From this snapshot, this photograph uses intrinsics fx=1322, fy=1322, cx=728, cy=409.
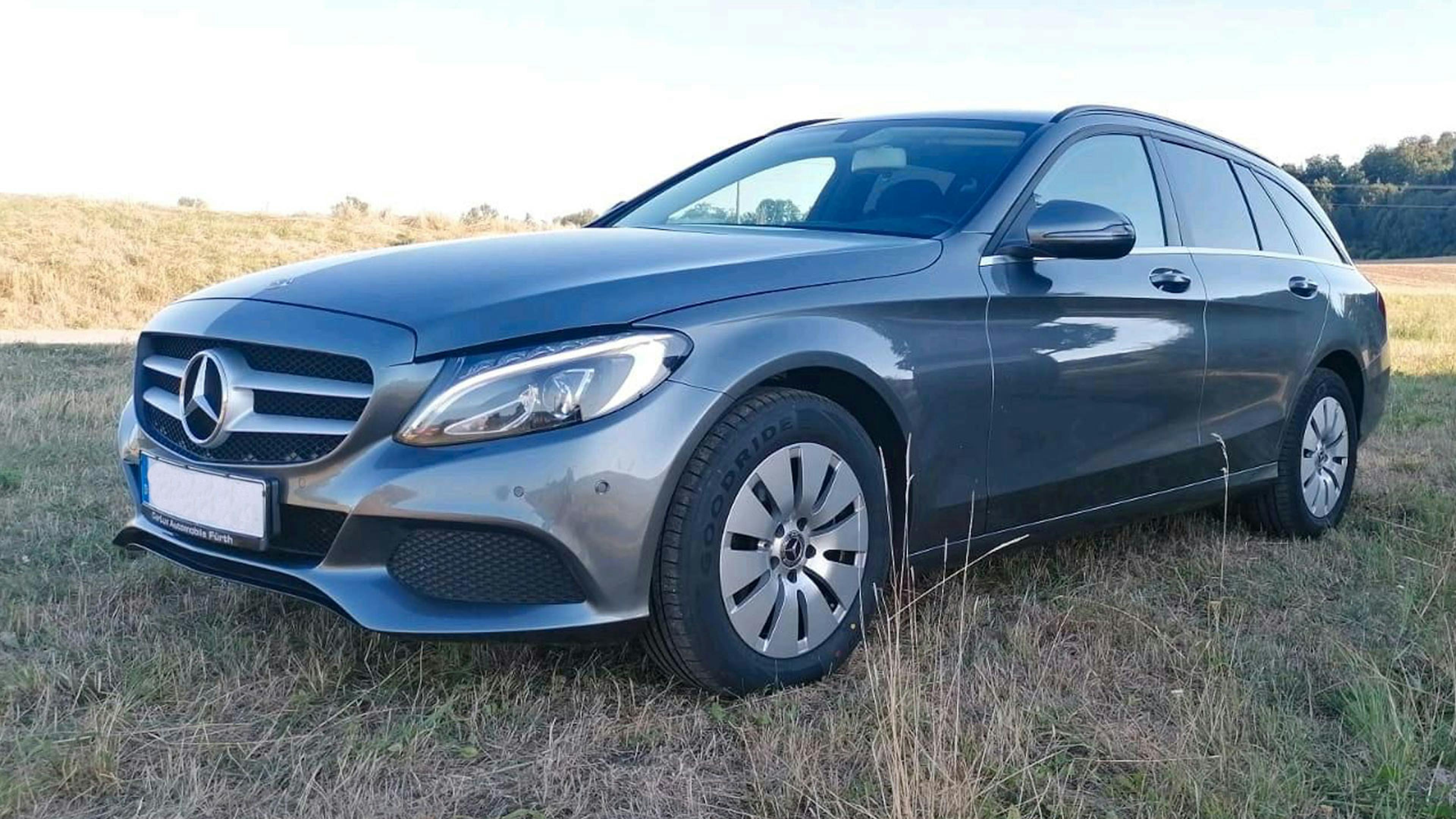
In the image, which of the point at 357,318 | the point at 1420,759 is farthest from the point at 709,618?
the point at 1420,759

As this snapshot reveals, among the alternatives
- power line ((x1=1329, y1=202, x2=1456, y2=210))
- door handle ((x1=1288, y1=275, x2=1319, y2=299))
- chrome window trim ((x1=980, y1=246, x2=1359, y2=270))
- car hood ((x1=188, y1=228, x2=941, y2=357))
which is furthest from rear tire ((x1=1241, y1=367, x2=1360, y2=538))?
power line ((x1=1329, y1=202, x2=1456, y2=210))

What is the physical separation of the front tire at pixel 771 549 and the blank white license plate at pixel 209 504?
86cm

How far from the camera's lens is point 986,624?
362 centimetres

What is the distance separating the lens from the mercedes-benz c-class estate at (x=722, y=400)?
8.75ft

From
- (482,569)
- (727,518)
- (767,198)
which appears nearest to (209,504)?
(482,569)

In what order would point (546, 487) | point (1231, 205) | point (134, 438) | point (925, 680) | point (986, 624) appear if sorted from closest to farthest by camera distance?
1. point (546, 487)
2. point (925, 680)
3. point (134, 438)
4. point (986, 624)
5. point (1231, 205)

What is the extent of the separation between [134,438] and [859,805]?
2068 millimetres

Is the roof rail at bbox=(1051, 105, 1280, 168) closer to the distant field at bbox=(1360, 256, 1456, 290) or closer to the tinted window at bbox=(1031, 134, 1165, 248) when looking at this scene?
the tinted window at bbox=(1031, 134, 1165, 248)

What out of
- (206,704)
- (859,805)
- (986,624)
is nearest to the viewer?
(859,805)

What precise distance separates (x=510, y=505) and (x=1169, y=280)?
97.3 inches

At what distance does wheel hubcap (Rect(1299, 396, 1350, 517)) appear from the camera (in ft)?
16.3

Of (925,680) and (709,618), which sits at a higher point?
(709,618)

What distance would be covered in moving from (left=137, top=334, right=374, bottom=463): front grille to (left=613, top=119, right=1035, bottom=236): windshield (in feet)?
5.13

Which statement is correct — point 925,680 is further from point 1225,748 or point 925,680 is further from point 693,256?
point 693,256
